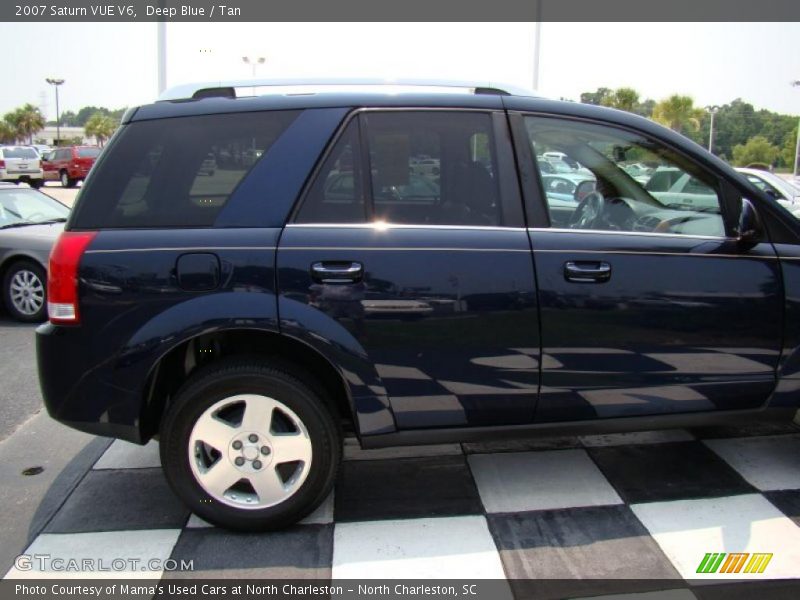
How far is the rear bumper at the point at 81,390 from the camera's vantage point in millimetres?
2770

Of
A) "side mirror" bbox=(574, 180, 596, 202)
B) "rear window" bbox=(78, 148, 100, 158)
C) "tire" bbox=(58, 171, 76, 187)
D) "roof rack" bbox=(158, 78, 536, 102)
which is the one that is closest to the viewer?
"roof rack" bbox=(158, 78, 536, 102)

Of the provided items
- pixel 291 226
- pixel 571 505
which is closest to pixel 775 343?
pixel 571 505

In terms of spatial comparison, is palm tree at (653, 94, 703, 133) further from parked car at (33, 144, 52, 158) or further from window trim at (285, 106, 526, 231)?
window trim at (285, 106, 526, 231)

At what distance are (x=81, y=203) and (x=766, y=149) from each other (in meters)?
43.9

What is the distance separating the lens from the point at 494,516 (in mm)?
3014

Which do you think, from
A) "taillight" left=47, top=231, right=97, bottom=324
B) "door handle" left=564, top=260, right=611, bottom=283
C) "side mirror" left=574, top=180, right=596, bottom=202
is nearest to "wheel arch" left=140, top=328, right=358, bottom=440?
"taillight" left=47, top=231, right=97, bottom=324

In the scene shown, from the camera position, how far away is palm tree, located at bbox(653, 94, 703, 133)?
Answer: 39.3 metres

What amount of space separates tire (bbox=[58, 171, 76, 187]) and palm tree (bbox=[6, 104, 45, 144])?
51.0 metres

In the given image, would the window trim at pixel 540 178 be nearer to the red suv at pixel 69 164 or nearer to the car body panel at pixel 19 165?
the red suv at pixel 69 164

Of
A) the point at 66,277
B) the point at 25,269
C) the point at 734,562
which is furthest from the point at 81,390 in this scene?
the point at 25,269

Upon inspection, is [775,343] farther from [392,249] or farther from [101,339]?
[101,339]

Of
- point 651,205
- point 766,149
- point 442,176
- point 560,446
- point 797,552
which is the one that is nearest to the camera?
point 797,552

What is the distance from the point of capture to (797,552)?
2701mm

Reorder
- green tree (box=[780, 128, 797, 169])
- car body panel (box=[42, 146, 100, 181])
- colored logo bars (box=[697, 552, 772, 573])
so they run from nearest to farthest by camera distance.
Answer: colored logo bars (box=[697, 552, 772, 573])
car body panel (box=[42, 146, 100, 181])
green tree (box=[780, 128, 797, 169])
